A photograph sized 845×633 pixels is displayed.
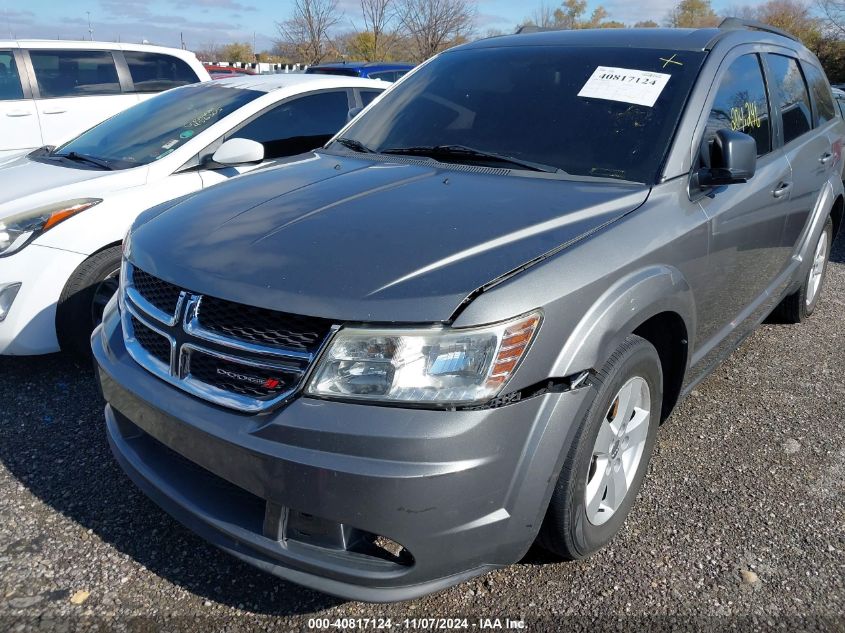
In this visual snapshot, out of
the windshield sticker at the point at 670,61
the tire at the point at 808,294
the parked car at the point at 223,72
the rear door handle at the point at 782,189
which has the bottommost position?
the parked car at the point at 223,72

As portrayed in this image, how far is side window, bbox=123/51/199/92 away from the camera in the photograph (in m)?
8.17

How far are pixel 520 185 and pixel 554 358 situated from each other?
0.88 m

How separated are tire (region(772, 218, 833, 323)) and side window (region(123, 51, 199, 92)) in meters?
7.00

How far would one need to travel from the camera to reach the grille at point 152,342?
7.13 feet

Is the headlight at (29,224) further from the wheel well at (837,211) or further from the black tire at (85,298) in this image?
the wheel well at (837,211)

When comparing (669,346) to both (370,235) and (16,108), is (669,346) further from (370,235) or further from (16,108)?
(16,108)

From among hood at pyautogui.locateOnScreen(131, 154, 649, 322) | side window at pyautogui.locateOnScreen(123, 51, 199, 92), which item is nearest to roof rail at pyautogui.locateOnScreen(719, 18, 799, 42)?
hood at pyautogui.locateOnScreen(131, 154, 649, 322)

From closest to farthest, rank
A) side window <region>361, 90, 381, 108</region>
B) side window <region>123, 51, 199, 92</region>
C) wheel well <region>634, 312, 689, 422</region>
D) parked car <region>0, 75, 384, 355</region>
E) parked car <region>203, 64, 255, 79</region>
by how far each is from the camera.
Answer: wheel well <region>634, 312, 689, 422</region>, parked car <region>0, 75, 384, 355</region>, side window <region>361, 90, 381, 108</region>, side window <region>123, 51, 199, 92</region>, parked car <region>203, 64, 255, 79</region>

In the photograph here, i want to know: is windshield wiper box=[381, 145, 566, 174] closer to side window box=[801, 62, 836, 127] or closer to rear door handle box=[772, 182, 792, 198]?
rear door handle box=[772, 182, 792, 198]

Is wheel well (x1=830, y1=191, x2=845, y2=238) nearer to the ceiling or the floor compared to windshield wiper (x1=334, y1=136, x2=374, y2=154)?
nearer to the floor

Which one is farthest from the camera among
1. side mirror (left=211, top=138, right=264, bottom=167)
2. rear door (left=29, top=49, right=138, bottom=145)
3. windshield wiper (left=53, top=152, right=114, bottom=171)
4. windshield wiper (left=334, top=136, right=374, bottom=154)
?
rear door (left=29, top=49, right=138, bottom=145)

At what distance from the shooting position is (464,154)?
2.93 meters

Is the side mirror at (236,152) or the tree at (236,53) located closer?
the side mirror at (236,152)

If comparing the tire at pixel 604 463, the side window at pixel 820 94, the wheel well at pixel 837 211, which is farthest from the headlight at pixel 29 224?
the wheel well at pixel 837 211
